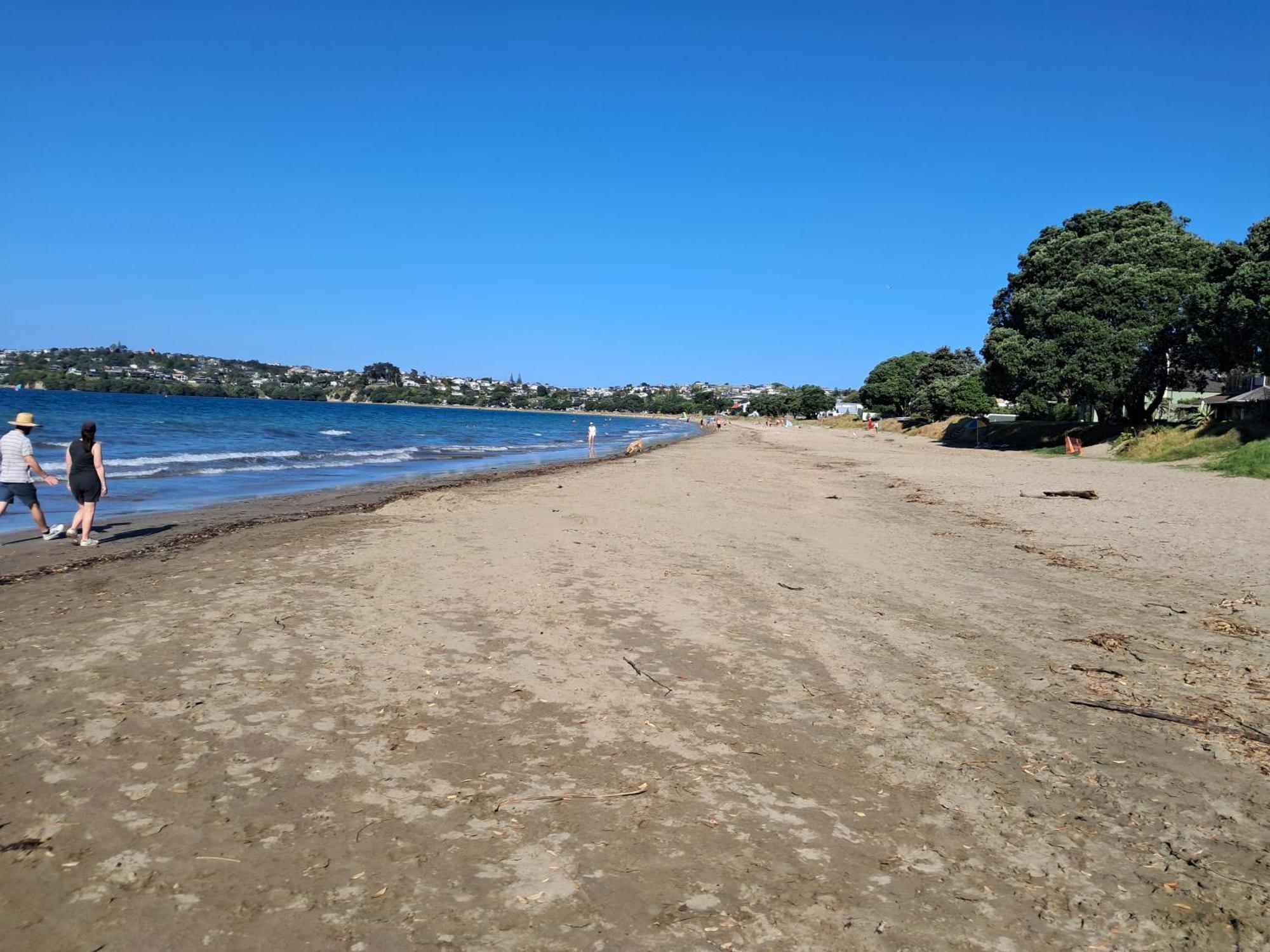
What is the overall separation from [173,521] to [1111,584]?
13.6 meters

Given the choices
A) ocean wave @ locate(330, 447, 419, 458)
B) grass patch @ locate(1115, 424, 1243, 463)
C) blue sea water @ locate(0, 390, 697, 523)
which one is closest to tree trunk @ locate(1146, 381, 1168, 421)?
grass patch @ locate(1115, 424, 1243, 463)


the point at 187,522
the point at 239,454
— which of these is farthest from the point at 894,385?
the point at 187,522

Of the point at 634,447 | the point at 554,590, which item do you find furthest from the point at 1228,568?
the point at 634,447

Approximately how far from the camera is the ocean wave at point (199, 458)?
2422cm

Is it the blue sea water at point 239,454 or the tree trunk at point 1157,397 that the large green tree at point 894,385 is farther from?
the tree trunk at point 1157,397

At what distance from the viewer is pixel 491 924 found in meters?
2.64

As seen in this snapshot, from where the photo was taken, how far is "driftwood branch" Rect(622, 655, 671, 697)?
16.1 ft

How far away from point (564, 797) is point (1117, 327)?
38.5 m

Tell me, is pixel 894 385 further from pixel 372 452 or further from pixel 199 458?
pixel 199 458

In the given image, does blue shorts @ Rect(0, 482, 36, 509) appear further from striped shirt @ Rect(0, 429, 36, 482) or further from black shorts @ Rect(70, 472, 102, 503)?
black shorts @ Rect(70, 472, 102, 503)

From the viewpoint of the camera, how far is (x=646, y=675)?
5.15 meters

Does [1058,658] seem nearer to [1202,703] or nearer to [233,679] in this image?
[1202,703]

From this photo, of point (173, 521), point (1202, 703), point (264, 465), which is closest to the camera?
point (1202, 703)

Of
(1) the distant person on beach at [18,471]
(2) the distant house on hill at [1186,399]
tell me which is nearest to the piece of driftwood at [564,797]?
(1) the distant person on beach at [18,471]
